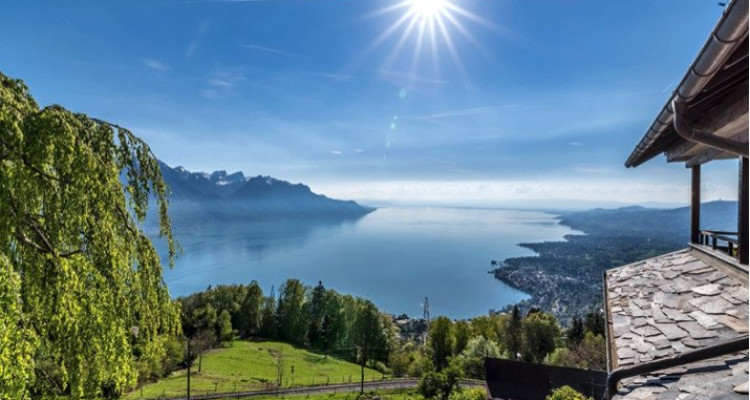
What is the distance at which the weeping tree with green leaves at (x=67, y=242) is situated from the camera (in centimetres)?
250

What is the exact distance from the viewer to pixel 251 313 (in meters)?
45.6

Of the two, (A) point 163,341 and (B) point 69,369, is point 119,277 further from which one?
(A) point 163,341

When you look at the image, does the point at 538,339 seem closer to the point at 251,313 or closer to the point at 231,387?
the point at 231,387

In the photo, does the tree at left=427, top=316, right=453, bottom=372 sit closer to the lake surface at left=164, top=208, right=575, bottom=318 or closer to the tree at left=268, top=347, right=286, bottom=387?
the tree at left=268, top=347, right=286, bottom=387

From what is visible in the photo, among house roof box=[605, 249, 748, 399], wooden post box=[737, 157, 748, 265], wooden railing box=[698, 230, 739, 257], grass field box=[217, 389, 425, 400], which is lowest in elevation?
grass field box=[217, 389, 425, 400]

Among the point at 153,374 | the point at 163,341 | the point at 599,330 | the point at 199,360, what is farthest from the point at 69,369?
the point at 599,330

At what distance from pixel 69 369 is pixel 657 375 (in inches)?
189

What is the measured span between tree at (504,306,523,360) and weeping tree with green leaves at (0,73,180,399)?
1484 inches

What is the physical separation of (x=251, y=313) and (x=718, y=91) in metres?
49.1

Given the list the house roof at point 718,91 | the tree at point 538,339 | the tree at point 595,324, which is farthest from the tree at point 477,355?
the house roof at point 718,91

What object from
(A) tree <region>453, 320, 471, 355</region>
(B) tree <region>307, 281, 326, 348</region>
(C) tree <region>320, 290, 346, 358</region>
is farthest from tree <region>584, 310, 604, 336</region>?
(B) tree <region>307, 281, 326, 348</region>

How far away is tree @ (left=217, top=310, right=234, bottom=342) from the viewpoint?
4016 centimetres

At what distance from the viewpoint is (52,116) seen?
2.61 m

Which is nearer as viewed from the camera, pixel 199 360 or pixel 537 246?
pixel 199 360
